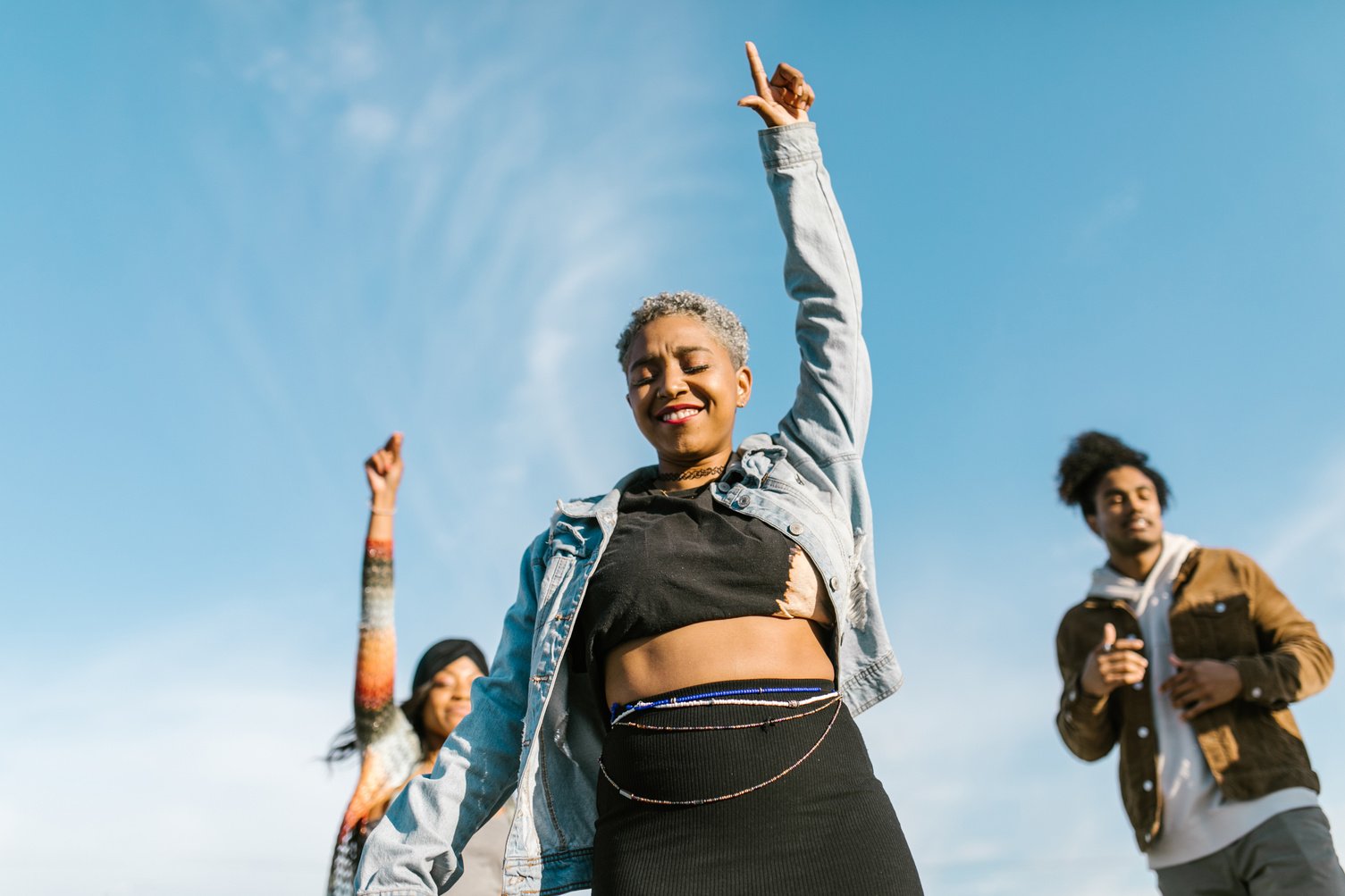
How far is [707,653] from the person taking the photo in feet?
8.31

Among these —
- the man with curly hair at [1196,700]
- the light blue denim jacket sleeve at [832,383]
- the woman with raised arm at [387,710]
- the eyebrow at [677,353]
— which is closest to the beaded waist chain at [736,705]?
the light blue denim jacket sleeve at [832,383]

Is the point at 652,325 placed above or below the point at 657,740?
above

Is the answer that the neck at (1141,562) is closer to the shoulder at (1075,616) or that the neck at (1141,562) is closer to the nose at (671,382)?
the shoulder at (1075,616)

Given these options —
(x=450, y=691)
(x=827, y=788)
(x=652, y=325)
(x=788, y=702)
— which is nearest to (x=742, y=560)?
(x=788, y=702)

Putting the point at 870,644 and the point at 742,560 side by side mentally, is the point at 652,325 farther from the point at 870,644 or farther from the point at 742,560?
the point at 870,644

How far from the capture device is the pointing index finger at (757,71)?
3277 mm

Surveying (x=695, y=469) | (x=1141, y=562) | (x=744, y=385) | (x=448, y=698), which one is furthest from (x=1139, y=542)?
(x=448, y=698)

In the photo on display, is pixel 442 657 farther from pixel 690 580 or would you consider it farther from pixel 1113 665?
pixel 690 580

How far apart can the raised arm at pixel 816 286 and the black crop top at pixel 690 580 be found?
0.39 metres

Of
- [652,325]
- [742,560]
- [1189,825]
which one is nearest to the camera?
[742,560]

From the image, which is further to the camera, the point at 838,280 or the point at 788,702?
the point at 838,280

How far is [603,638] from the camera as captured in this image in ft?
8.89

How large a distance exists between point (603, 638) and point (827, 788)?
2.12 ft

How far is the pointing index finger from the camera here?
10.8ft
